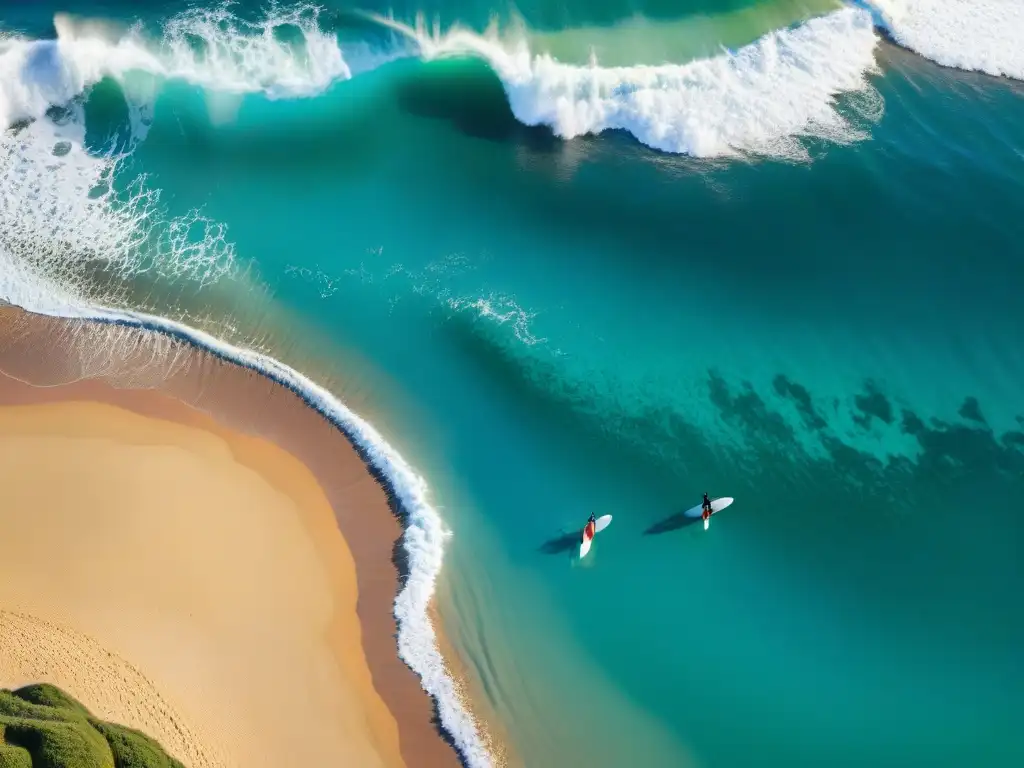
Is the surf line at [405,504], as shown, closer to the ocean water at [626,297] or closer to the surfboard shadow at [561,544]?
the ocean water at [626,297]

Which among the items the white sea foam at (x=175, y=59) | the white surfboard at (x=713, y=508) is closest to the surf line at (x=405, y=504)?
the white surfboard at (x=713, y=508)

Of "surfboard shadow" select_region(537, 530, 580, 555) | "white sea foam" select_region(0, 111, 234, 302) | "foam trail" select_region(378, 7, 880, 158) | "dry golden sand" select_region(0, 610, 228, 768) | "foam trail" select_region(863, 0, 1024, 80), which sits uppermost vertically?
"foam trail" select_region(863, 0, 1024, 80)

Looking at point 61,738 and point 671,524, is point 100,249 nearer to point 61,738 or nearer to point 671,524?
point 61,738

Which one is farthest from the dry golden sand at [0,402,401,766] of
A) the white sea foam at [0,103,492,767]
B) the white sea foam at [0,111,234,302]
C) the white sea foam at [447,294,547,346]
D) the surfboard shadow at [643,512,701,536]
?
the surfboard shadow at [643,512,701,536]

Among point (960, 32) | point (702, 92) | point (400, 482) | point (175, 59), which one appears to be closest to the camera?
point (400, 482)

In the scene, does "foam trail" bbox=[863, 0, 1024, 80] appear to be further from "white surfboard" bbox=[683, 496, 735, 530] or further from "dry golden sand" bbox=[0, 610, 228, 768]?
"dry golden sand" bbox=[0, 610, 228, 768]

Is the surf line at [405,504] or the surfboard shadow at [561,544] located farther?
the surfboard shadow at [561,544]

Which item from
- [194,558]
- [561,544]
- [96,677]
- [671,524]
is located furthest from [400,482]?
[96,677]
